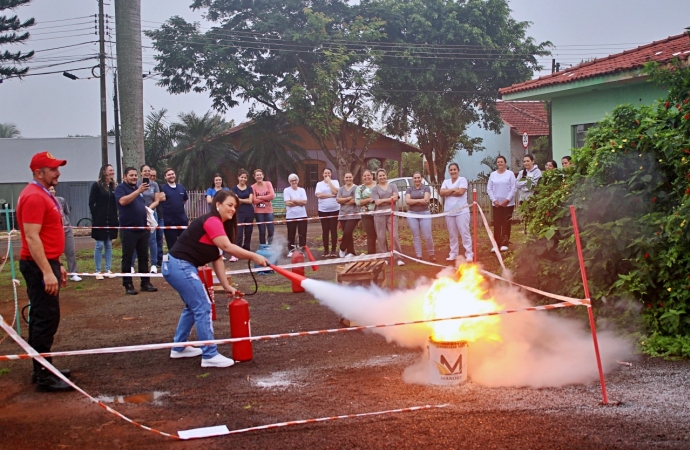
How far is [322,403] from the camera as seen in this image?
525 centimetres

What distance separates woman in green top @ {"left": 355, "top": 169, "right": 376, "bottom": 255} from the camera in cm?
1278

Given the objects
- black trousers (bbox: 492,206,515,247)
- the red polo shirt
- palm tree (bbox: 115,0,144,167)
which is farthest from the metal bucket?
palm tree (bbox: 115,0,144,167)

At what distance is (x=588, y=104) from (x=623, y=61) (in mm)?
1661

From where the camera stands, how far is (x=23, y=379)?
6.28 meters

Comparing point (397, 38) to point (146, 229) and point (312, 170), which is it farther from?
point (146, 229)

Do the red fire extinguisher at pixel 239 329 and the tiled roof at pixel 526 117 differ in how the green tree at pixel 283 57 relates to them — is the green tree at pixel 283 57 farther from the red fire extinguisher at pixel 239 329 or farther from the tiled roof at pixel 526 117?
the red fire extinguisher at pixel 239 329

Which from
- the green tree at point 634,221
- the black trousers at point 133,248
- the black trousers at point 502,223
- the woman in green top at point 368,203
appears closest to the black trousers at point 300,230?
the woman in green top at point 368,203

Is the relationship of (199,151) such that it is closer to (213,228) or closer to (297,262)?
(297,262)

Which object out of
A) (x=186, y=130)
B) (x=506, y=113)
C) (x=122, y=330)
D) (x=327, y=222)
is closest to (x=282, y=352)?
(x=122, y=330)

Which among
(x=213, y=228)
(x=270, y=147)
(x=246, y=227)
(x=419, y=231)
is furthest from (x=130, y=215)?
(x=270, y=147)

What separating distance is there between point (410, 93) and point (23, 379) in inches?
1181

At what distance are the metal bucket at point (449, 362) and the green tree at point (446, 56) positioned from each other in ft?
95.4

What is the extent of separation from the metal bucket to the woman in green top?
7205 millimetres

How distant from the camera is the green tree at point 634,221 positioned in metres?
6.74
